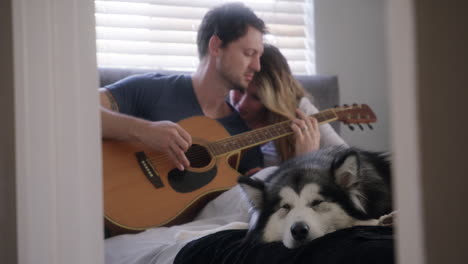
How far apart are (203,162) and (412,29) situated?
1.35 m

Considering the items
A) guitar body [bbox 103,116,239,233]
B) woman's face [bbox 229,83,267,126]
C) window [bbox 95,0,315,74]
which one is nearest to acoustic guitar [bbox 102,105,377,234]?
guitar body [bbox 103,116,239,233]

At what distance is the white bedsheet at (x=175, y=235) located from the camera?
59.1 inches

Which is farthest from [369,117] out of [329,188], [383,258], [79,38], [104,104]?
[79,38]

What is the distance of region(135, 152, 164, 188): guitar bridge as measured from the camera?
188 cm

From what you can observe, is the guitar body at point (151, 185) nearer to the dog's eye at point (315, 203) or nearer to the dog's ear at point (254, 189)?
the dog's ear at point (254, 189)

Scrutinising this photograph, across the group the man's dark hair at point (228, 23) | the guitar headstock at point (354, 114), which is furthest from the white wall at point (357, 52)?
the man's dark hair at point (228, 23)

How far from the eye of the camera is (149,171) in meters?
1.89

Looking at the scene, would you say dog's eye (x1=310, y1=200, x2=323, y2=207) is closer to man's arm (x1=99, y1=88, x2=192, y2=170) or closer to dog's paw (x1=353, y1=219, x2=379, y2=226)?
dog's paw (x1=353, y1=219, x2=379, y2=226)

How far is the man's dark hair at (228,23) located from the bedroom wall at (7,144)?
1.42 meters

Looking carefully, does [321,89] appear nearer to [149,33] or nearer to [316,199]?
[149,33]

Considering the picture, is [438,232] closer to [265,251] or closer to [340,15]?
[265,251]

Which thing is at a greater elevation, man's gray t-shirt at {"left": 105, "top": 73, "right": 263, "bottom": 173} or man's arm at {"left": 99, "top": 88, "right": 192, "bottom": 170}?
man's gray t-shirt at {"left": 105, "top": 73, "right": 263, "bottom": 173}

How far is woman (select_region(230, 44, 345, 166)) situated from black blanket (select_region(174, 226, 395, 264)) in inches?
27.5

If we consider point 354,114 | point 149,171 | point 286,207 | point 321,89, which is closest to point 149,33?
point 321,89
